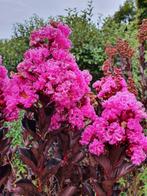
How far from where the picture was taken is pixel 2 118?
286 cm

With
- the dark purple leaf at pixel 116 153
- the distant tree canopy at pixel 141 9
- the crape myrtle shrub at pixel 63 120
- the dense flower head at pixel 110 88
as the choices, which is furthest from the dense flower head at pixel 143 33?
the distant tree canopy at pixel 141 9

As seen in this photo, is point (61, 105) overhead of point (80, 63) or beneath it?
beneath

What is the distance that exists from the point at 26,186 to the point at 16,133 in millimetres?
4284

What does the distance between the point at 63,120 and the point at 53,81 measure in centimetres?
25

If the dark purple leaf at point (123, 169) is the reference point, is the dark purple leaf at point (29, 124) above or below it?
above

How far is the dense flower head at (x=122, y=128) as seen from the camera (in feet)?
8.66

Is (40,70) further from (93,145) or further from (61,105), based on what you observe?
(93,145)

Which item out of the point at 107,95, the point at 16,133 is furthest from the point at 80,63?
the point at 107,95

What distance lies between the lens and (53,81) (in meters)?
2.64

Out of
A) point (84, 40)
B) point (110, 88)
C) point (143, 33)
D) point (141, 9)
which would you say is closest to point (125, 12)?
point (141, 9)

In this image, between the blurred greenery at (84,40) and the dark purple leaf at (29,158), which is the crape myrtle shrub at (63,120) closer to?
the dark purple leaf at (29,158)

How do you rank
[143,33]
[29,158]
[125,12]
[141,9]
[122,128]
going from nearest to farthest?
[122,128]
[29,158]
[143,33]
[141,9]
[125,12]

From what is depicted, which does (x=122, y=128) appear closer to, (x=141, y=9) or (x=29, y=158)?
(x=29, y=158)

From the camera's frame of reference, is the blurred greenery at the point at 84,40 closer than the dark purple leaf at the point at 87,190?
No
